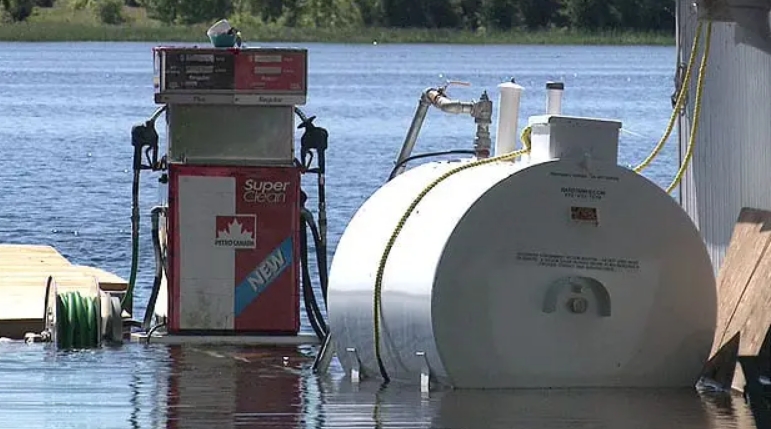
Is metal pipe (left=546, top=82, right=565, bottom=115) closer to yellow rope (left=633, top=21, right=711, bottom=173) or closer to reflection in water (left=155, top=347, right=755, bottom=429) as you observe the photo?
yellow rope (left=633, top=21, right=711, bottom=173)

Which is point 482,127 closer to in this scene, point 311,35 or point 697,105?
point 697,105

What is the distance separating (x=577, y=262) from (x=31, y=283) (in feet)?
17.7

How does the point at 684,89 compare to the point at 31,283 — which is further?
the point at 31,283

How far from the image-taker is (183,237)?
12055mm

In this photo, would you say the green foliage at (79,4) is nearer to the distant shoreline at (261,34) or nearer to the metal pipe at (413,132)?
→ the distant shoreline at (261,34)

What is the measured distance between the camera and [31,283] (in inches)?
554

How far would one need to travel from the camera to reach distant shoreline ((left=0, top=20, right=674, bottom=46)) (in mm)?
100000

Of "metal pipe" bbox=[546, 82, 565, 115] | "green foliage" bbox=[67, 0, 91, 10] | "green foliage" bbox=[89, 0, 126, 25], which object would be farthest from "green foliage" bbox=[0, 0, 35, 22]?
"metal pipe" bbox=[546, 82, 565, 115]

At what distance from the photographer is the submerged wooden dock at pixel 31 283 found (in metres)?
12.3

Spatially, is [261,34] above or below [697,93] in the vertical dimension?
below

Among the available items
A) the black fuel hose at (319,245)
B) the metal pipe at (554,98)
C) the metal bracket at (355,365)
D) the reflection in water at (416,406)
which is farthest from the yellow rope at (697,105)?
the black fuel hose at (319,245)

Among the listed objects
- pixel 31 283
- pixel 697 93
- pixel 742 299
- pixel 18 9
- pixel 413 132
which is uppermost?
pixel 697 93

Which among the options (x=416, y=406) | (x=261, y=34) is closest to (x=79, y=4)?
(x=261, y=34)

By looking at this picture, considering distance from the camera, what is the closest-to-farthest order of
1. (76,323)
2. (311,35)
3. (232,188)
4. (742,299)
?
(742,299) < (76,323) < (232,188) < (311,35)
